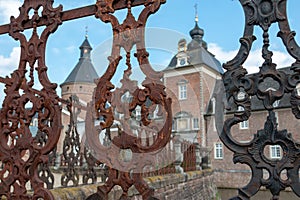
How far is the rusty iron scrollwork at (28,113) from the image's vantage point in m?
1.57

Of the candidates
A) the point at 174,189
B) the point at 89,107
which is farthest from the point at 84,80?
the point at 174,189

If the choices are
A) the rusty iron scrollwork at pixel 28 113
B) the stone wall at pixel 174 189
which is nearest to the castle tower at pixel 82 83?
the rusty iron scrollwork at pixel 28 113

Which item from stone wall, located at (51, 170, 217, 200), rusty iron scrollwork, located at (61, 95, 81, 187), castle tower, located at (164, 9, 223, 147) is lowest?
stone wall, located at (51, 170, 217, 200)

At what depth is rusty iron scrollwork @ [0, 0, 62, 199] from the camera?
1574 millimetres

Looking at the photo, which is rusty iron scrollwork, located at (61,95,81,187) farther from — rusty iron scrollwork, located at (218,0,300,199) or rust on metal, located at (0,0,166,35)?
rusty iron scrollwork, located at (218,0,300,199)

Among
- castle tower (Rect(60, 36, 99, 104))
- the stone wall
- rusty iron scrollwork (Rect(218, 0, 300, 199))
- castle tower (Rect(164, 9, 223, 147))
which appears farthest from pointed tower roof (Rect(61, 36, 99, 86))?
the stone wall

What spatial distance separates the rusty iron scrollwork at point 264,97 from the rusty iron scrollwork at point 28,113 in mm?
860

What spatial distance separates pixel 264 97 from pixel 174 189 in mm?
4189

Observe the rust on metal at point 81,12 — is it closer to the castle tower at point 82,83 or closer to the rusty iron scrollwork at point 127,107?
the rusty iron scrollwork at point 127,107

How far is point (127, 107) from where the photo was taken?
4.81 ft

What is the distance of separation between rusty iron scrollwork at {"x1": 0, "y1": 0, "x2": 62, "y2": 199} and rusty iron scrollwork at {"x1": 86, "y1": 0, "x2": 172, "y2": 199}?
260 millimetres

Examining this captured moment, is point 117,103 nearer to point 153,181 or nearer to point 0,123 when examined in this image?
point 0,123

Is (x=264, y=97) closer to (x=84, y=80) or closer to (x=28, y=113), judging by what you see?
(x=28, y=113)

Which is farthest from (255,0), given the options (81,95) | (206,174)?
(206,174)
